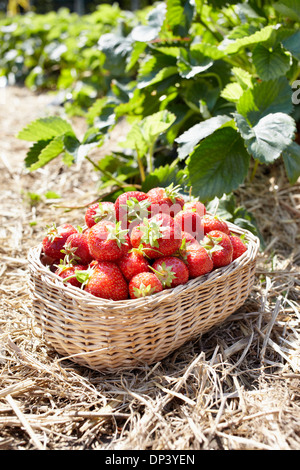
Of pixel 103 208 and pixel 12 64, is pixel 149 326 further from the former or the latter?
pixel 12 64

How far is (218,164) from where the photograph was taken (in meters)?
1.84

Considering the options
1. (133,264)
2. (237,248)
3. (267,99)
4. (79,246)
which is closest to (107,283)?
(133,264)

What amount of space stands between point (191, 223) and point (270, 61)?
96cm

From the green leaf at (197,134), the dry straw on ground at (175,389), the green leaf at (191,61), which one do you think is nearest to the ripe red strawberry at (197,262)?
the dry straw on ground at (175,389)

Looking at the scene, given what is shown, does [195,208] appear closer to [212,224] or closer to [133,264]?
[212,224]

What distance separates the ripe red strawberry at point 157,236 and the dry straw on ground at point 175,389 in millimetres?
326

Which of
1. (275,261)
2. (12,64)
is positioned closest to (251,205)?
(275,261)

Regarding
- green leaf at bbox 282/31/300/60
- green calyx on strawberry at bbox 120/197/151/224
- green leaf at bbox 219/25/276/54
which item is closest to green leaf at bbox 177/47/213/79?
green leaf at bbox 219/25/276/54

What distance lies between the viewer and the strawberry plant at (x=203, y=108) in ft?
5.95

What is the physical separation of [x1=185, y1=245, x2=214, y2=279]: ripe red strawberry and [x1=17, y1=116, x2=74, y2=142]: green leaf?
95cm

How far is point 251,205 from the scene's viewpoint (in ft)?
7.52

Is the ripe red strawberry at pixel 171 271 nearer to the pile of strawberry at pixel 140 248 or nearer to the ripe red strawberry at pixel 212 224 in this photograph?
the pile of strawberry at pixel 140 248

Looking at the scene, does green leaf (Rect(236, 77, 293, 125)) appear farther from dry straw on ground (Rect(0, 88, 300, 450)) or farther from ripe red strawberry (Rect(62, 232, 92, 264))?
ripe red strawberry (Rect(62, 232, 92, 264))

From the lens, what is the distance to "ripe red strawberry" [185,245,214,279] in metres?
1.33
